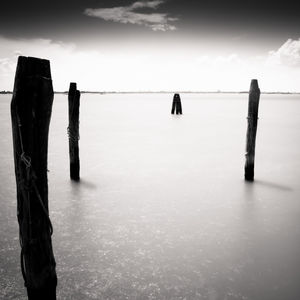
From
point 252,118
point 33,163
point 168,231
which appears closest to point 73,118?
point 168,231

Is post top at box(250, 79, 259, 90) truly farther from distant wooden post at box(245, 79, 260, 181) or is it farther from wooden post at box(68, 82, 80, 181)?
wooden post at box(68, 82, 80, 181)

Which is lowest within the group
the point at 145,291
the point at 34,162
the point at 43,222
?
the point at 145,291

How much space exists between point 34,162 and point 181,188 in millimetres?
4918

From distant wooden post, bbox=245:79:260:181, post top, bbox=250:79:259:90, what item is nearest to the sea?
distant wooden post, bbox=245:79:260:181

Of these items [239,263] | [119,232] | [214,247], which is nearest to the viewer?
[239,263]

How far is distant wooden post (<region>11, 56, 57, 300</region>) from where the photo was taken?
2367mm

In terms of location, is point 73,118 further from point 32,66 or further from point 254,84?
point 32,66

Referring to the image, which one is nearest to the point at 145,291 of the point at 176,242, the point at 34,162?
the point at 176,242

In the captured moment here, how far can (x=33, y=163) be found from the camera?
8.19 ft

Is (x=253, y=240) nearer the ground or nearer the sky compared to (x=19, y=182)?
nearer the ground

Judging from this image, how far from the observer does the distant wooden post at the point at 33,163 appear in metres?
2.37

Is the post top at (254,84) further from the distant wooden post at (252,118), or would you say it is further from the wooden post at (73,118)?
the wooden post at (73,118)

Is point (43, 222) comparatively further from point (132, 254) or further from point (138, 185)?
point (138, 185)

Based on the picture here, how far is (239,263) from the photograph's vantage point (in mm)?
→ 3893
